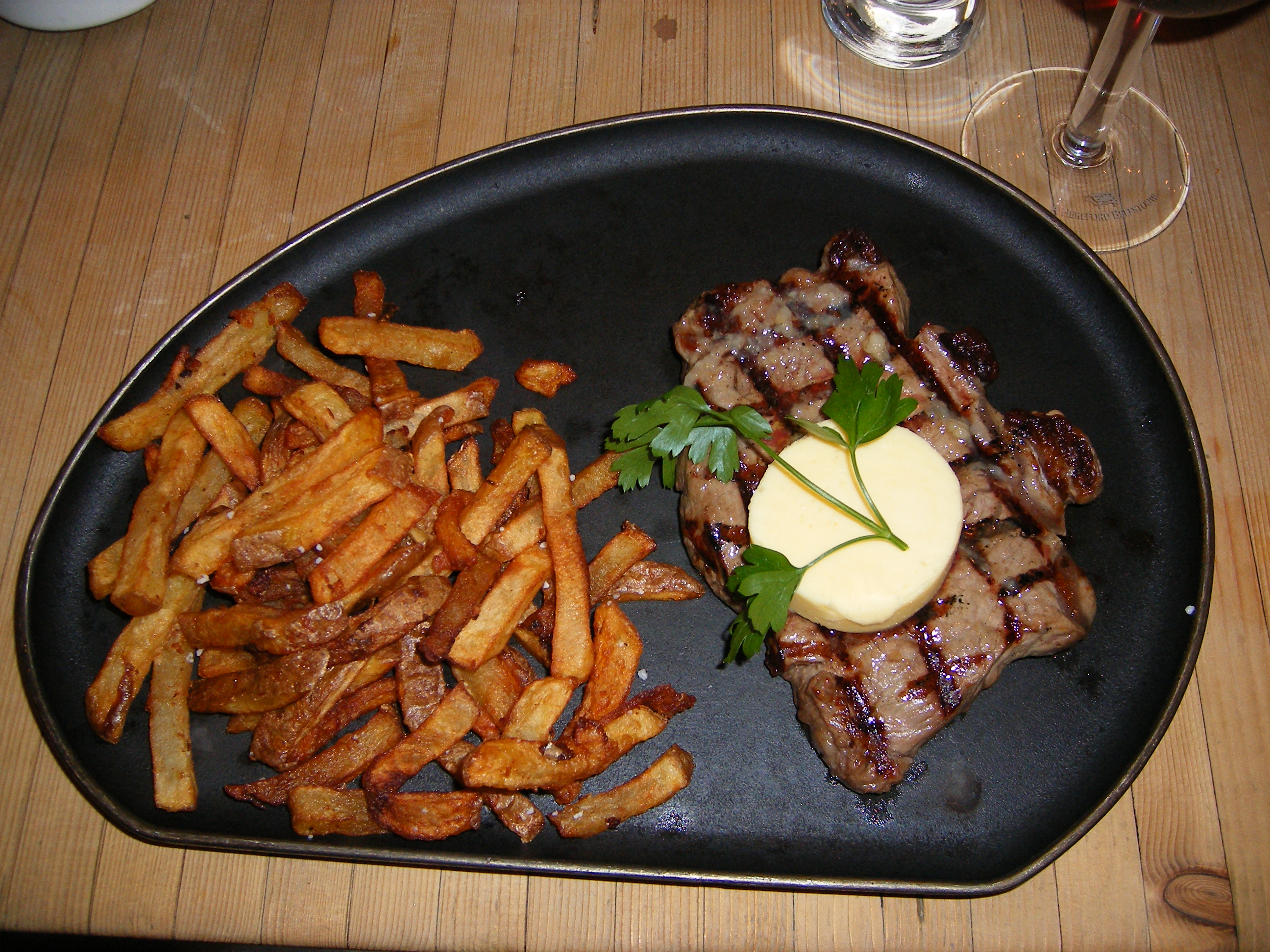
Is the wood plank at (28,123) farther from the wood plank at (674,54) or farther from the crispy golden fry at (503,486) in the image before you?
the wood plank at (674,54)

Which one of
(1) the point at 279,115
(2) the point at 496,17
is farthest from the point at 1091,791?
(1) the point at 279,115

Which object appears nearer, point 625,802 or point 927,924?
Answer: point 625,802

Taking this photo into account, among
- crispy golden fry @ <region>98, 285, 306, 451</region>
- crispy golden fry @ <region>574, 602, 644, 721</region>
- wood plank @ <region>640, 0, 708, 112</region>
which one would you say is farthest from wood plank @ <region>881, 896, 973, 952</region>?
wood plank @ <region>640, 0, 708, 112</region>

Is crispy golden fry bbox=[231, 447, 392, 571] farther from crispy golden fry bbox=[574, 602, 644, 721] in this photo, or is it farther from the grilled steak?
the grilled steak

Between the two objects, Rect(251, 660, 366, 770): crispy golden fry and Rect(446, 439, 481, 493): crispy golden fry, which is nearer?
Rect(251, 660, 366, 770): crispy golden fry

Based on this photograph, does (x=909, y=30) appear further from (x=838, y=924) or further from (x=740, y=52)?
(x=838, y=924)

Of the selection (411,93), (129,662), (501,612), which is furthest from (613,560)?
(411,93)
